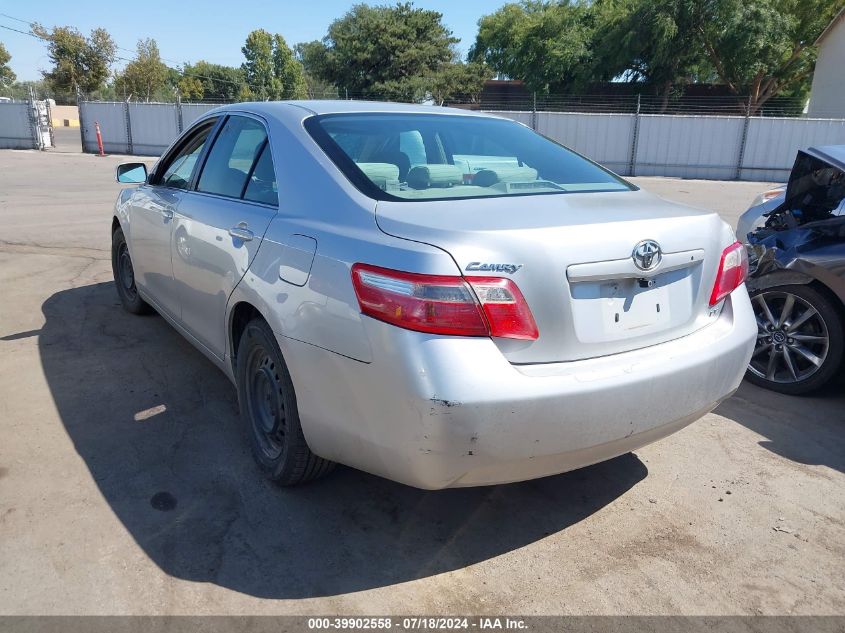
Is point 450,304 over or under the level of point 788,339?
over

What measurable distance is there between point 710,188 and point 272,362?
1874cm

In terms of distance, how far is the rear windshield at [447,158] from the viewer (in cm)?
271

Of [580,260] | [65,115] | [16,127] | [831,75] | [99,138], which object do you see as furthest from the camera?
[65,115]

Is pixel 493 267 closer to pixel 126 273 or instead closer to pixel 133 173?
pixel 133 173

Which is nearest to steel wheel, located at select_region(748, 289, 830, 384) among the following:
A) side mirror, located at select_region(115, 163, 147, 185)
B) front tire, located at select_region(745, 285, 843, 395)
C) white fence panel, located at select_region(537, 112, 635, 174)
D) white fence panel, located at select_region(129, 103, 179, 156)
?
front tire, located at select_region(745, 285, 843, 395)

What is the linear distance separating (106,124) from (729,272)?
26810 millimetres

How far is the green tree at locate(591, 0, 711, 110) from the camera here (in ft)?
122

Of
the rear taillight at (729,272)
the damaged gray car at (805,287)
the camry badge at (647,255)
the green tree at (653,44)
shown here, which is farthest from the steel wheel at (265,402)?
the green tree at (653,44)

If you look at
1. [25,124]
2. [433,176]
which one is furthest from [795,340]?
[25,124]

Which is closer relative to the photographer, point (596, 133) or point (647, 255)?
point (647, 255)

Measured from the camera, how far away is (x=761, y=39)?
119 ft

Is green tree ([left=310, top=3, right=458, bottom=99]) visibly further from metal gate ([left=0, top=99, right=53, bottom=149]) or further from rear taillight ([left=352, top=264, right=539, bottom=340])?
rear taillight ([left=352, top=264, right=539, bottom=340])

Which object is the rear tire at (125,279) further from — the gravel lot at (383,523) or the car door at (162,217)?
the gravel lot at (383,523)

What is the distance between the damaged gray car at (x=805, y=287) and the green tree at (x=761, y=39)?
38.2m
